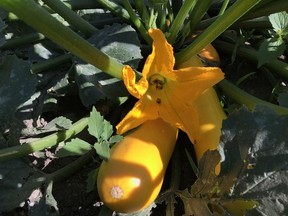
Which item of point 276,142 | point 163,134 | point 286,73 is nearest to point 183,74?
point 163,134

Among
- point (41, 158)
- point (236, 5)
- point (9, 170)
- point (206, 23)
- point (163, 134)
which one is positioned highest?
point (236, 5)

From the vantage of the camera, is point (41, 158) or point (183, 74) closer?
point (183, 74)

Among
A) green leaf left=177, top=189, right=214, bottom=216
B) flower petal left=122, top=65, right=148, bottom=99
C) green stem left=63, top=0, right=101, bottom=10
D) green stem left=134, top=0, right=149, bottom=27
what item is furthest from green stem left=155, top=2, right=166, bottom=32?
green leaf left=177, top=189, right=214, bottom=216

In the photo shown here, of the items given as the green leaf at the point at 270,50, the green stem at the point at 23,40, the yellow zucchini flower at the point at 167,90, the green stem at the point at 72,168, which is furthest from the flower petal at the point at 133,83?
the green stem at the point at 23,40

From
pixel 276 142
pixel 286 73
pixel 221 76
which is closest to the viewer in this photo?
pixel 276 142

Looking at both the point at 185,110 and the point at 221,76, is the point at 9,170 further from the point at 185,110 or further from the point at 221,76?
the point at 221,76

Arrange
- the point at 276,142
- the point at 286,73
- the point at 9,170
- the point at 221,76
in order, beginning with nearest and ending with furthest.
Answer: the point at 276,142 < the point at 221,76 < the point at 9,170 < the point at 286,73
